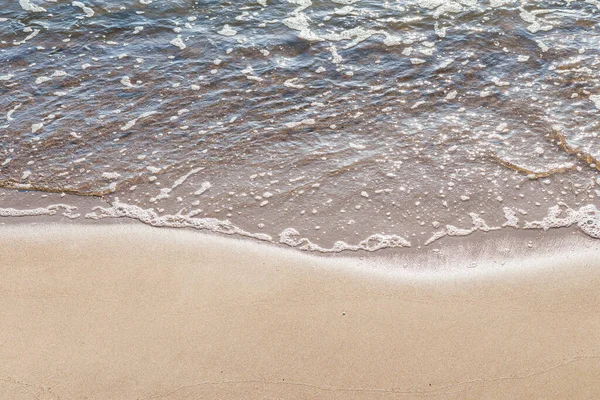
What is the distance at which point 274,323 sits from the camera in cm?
395

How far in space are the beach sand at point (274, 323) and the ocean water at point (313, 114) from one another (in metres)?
0.44

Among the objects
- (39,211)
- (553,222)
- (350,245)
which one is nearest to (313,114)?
(350,245)

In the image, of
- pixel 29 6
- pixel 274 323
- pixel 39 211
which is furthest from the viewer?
pixel 29 6

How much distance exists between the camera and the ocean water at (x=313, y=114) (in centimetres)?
500

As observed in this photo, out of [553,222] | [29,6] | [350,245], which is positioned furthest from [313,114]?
[29,6]

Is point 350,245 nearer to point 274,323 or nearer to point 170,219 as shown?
point 274,323

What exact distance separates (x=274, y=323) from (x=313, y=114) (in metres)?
2.92

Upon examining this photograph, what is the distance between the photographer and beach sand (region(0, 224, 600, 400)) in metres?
3.56

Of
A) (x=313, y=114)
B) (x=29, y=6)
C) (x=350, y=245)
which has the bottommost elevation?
(x=350, y=245)

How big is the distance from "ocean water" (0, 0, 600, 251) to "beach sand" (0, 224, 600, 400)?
443 millimetres

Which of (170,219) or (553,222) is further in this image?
(170,219)

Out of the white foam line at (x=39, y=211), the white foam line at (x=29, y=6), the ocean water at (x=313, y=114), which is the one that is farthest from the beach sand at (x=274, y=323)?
the white foam line at (x=29, y=6)

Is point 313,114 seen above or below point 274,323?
above

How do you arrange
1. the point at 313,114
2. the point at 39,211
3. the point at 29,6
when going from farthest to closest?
the point at 29,6, the point at 313,114, the point at 39,211
